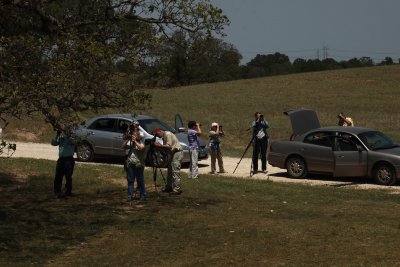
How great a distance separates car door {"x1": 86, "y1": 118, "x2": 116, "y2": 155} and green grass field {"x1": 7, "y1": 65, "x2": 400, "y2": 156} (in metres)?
5.08

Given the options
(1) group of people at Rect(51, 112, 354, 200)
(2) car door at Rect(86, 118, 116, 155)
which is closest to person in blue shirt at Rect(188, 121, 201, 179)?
(1) group of people at Rect(51, 112, 354, 200)

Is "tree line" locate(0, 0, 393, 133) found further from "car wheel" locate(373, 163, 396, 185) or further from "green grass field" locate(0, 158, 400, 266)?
"car wheel" locate(373, 163, 396, 185)

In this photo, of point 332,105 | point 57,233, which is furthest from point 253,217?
point 332,105

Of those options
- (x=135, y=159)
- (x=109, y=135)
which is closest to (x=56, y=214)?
(x=135, y=159)

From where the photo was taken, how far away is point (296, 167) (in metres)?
19.0

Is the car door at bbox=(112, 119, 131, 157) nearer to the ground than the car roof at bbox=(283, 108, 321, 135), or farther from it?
nearer to the ground

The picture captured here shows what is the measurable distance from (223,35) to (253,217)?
3.36m

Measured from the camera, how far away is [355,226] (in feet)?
36.5

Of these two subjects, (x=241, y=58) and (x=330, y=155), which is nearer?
(x=330, y=155)

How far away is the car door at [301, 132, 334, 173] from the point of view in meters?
18.2

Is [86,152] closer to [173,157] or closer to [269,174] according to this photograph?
[269,174]

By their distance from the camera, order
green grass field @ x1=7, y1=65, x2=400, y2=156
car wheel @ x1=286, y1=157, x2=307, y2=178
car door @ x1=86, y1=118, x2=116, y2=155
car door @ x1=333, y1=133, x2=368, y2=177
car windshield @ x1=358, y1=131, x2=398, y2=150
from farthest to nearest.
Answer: green grass field @ x1=7, y1=65, x2=400, y2=156, car door @ x1=86, y1=118, x2=116, y2=155, car wheel @ x1=286, y1=157, x2=307, y2=178, car windshield @ x1=358, y1=131, x2=398, y2=150, car door @ x1=333, y1=133, x2=368, y2=177

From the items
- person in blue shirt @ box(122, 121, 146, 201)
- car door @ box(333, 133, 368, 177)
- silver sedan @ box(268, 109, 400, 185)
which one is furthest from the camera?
car door @ box(333, 133, 368, 177)

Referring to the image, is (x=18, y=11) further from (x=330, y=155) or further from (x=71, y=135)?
(x=330, y=155)
